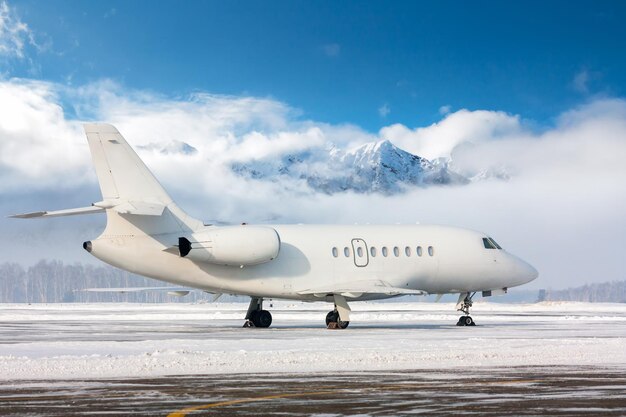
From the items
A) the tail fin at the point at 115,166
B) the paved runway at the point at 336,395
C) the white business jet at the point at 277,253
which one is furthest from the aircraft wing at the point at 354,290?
the paved runway at the point at 336,395

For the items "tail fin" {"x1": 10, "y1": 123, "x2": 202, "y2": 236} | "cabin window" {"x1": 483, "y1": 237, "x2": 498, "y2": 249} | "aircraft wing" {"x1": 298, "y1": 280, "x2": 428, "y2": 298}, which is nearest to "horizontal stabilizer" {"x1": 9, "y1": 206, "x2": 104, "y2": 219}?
"tail fin" {"x1": 10, "y1": 123, "x2": 202, "y2": 236}

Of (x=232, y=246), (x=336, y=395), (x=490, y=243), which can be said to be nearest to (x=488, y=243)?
(x=490, y=243)

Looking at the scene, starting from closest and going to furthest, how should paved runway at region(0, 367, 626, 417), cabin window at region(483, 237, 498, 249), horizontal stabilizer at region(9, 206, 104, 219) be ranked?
paved runway at region(0, 367, 626, 417), horizontal stabilizer at region(9, 206, 104, 219), cabin window at region(483, 237, 498, 249)

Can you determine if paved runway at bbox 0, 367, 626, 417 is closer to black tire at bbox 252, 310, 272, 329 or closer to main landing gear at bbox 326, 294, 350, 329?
main landing gear at bbox 326, 294, 350, 329

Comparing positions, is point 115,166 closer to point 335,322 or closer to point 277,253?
point 277,253

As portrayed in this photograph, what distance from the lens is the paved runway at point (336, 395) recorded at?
1090 cm

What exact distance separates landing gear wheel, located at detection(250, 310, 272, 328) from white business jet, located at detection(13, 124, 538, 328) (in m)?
0.04

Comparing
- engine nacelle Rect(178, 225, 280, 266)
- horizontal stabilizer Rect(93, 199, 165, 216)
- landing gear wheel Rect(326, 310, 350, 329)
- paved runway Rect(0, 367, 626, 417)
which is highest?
horizontal stabilizer Rect(93, 199, 165, 216)

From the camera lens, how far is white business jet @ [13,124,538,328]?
A: 30.2 meters

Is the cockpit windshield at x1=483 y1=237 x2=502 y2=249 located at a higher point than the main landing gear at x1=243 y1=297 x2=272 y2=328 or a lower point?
higher

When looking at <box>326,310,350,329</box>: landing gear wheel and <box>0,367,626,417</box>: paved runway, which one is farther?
<box>326,310,350,329</box>: landing gear wheel

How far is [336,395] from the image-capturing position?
12.5 meters

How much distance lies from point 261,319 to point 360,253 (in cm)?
448

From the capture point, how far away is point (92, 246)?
98.9 ft
